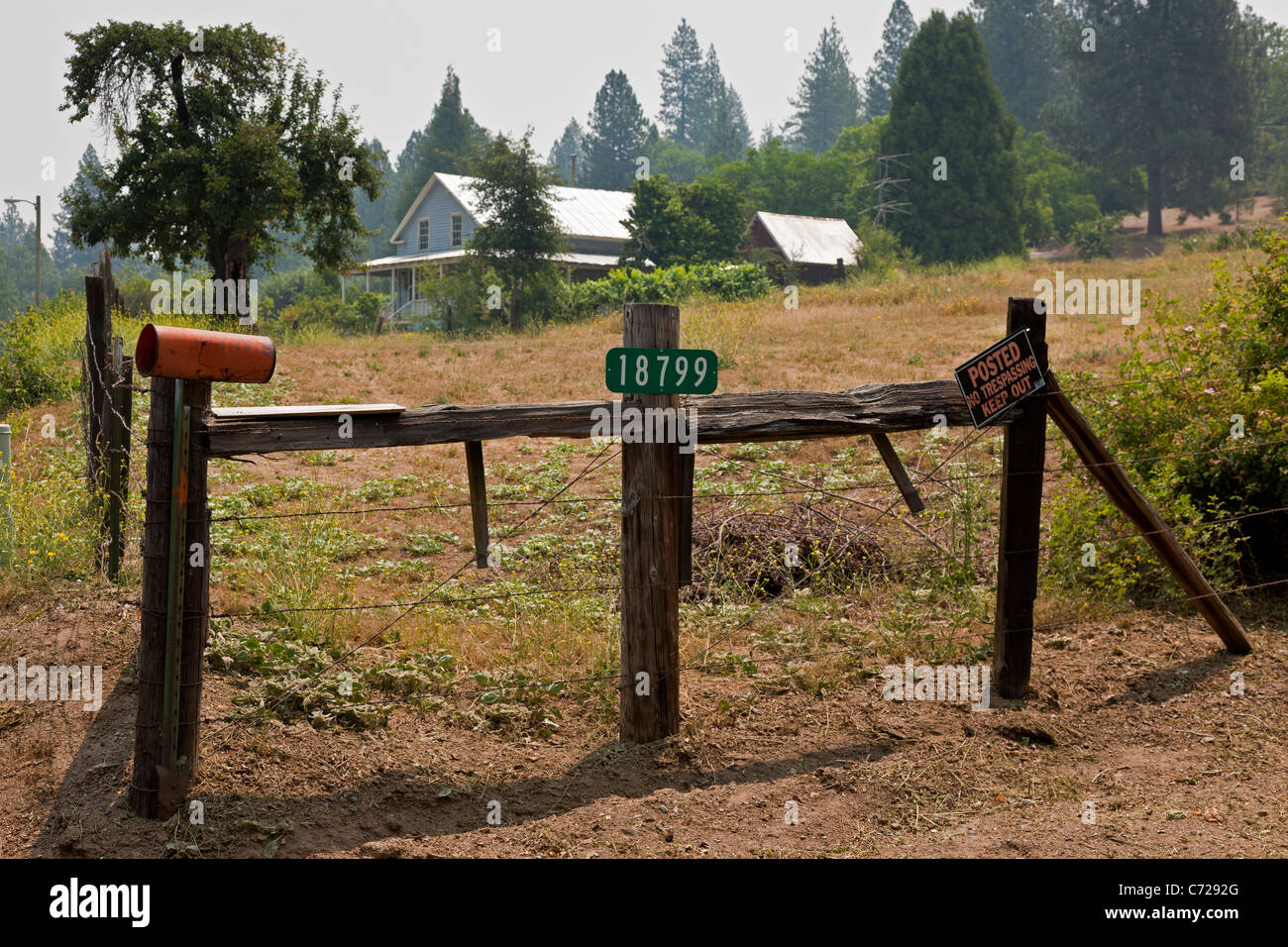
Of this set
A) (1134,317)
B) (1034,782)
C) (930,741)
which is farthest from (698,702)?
(1134,317)

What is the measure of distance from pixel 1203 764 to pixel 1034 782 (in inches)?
33.2

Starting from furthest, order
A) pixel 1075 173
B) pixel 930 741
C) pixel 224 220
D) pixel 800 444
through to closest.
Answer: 1. pixel 1075 173
2. pixel 224 220
3. pixel 800 444
4. pixel 930 741

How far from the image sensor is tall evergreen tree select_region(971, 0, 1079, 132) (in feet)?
226

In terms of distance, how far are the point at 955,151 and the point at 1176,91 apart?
14.1 m

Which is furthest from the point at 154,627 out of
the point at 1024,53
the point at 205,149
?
the point at 1024,53

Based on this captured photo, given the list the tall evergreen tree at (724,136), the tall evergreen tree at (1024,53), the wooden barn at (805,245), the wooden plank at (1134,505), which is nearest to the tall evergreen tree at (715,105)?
the tall evergreen tree at (724,136)

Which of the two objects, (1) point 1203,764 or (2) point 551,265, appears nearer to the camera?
(1) point 1203,764

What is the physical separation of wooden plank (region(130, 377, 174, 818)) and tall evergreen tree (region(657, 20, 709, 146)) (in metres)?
112

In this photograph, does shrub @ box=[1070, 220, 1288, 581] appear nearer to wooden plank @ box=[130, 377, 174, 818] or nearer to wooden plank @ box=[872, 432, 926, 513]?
wooden plank @ box=[872, 432, 926, 513]

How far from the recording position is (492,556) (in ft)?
16.2

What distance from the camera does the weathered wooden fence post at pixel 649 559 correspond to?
465cm

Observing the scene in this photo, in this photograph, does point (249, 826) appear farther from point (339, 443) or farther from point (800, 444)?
point (800, 444)

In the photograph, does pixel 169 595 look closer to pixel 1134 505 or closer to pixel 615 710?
pixel 615 710

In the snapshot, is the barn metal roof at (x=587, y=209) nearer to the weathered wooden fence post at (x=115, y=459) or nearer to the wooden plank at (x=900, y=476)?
the weathered wooden fence post at (x=115, y=459)
